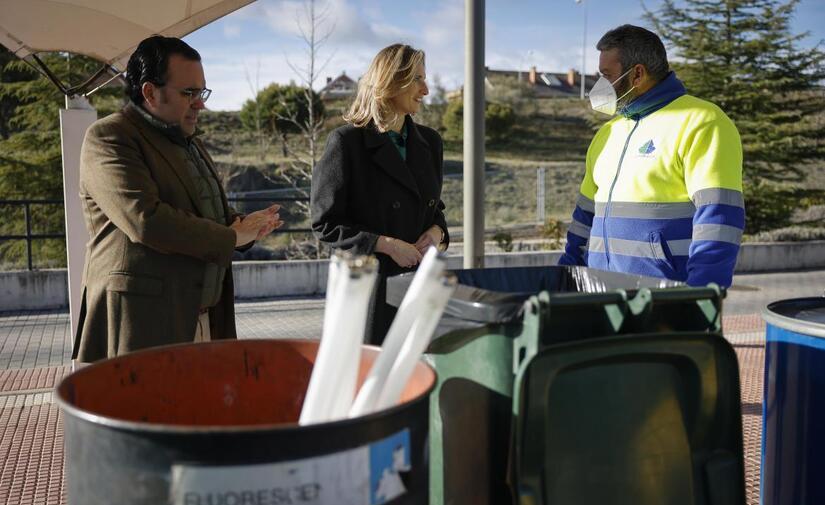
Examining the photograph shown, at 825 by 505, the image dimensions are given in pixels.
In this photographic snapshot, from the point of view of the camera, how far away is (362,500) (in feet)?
4.01

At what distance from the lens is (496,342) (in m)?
1.63

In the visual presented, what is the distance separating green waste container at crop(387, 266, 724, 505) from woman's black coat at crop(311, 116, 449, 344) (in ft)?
3.86

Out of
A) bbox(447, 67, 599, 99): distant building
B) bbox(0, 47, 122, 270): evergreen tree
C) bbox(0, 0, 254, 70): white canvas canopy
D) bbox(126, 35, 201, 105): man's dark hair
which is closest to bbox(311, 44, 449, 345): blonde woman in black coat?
bbox(126, 35, 201, 105): man's dark hair

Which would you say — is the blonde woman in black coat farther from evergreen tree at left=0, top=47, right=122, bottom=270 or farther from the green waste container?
evergreen tree at left=0, top=47, right=122, bottom=270

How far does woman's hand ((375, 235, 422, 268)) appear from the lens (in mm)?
2980

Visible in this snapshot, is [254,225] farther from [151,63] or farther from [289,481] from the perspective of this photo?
[289,481]

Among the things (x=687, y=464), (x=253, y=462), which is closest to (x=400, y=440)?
(x=253, y=462)

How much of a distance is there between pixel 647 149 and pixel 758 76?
53.2 feet

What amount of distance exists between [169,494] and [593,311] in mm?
917

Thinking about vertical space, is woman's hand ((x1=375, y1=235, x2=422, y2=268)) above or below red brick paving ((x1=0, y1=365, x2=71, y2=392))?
above

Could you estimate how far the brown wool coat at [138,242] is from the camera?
241 centimetres

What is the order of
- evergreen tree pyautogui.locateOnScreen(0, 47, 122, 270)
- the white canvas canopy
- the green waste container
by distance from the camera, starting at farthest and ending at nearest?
evergreen tree pyautogui.locateOnScreen(0, 47, 122, 270) < the white canvas canopy < the green waste container

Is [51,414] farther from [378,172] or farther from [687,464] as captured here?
[687,464]

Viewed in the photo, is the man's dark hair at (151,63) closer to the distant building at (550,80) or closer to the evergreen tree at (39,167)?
the evergreen tree at (39,167)
